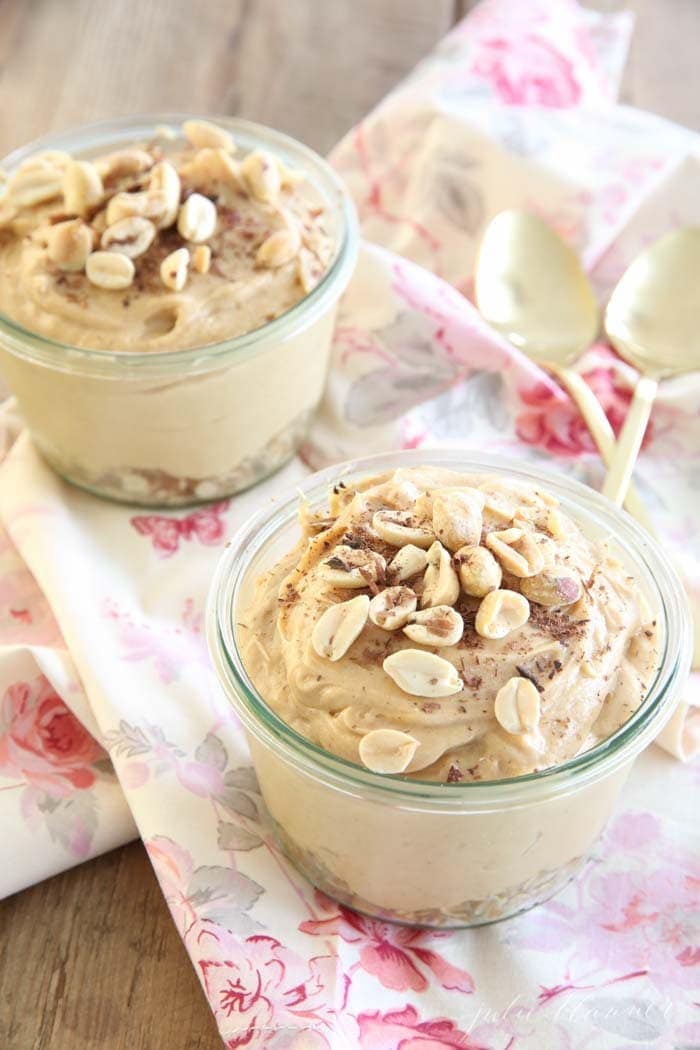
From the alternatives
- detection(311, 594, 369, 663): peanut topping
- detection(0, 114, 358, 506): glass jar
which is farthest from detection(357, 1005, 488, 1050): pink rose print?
detection(0, 114, 358, 506): glass jar

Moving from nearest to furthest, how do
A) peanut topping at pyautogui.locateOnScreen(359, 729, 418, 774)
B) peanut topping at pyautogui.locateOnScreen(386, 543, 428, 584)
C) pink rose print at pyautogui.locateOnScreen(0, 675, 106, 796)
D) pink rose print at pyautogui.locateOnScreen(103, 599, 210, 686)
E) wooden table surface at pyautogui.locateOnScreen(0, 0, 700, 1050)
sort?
peanut topping at pyautogui.locateOnScreen(359, 729, 418, 774) → peanut topping at pyautogui.locateOnScreen(386, 543, 428, 584) → pink rose print at pyautogui.locateOnScreen(0, 675, 106, 796) → pink rose print at pyautogui.locateOnScreen(103, 599, 210, 686) → wooden table surface at pyautogui.locateOnScreen(0, 0, 700, 1050)

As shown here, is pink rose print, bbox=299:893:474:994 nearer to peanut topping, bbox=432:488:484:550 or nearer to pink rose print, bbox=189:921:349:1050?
pink rose print, bbox=189:921:349:1050

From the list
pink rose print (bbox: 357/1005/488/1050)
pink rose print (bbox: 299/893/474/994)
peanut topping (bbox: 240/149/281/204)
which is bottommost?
pink rose print (bbox: 299/893/474/994)

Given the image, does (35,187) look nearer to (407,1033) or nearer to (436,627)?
(436,627)

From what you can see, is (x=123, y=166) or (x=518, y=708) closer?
(x=518, y=708)

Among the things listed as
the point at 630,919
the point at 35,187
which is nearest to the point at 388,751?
the point at 630,919
